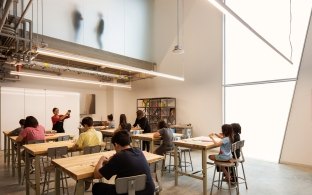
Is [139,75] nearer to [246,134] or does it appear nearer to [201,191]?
[246,134]

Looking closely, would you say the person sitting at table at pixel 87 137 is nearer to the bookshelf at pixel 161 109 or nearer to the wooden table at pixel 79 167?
the wooden table at pixel 79 167

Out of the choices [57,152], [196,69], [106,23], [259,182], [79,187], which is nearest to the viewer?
[79,187]

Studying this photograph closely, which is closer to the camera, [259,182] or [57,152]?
[57,152]

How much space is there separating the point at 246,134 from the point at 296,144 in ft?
5.02

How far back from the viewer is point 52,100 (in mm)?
8531

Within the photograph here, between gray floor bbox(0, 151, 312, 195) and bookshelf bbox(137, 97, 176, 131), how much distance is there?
3378 millimetres

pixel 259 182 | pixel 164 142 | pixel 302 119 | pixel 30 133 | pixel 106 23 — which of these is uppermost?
pixel 106 23

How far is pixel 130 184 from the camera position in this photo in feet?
6.67

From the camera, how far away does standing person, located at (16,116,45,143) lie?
4.09 metres

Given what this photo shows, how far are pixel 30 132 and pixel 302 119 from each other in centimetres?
623

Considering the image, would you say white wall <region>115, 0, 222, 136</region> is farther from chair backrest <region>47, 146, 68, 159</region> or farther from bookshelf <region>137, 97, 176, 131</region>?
chair backrest <region>47, 146, 68, 159</region>

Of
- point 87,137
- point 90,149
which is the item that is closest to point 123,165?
point 90,149

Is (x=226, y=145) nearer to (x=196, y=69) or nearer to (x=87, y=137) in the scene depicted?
(x=87, y=137)

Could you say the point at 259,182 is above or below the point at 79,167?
below
